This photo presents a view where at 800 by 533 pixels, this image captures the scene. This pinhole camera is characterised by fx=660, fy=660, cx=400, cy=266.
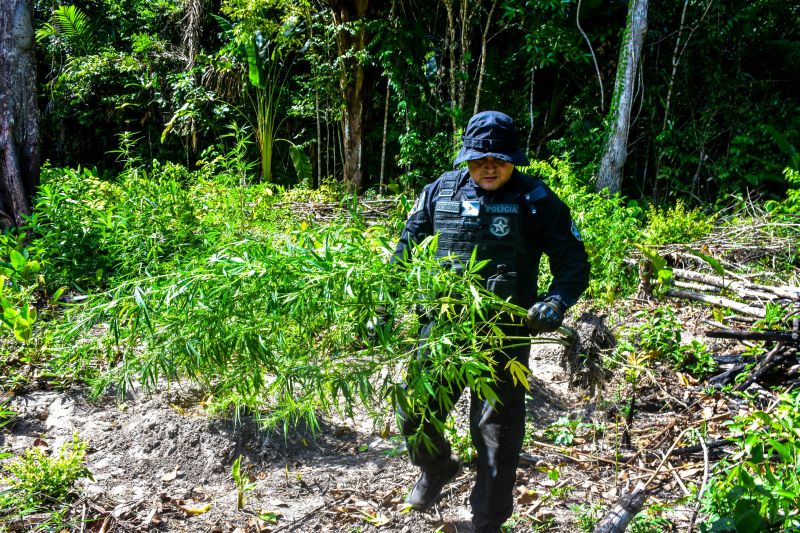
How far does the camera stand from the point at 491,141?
2.78m

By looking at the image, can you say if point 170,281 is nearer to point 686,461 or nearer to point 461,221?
point 461,221

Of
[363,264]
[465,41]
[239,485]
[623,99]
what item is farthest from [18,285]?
[623,99]

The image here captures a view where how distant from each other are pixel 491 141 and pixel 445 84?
23.1 ft

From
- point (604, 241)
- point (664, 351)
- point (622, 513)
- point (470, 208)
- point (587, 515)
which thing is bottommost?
point (587, 515)

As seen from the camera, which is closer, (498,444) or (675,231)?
(498,444)

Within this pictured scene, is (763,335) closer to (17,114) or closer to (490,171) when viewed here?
(490,171)

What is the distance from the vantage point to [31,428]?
146 inches

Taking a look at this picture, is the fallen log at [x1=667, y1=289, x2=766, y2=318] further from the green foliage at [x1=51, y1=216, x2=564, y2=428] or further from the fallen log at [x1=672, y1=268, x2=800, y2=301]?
the green foliage at [x1=51, y1=216, x2=564, y2=428]

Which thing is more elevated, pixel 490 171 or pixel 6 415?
pixel 490 171

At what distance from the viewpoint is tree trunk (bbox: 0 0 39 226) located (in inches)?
245

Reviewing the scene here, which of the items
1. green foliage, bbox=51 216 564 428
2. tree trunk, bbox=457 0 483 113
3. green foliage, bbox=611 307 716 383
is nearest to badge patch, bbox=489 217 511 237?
green foliage, bbox=51 216 564 428

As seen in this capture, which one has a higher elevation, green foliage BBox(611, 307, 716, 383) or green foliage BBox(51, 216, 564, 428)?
green foliage BBox(51, 216, 564, 428)

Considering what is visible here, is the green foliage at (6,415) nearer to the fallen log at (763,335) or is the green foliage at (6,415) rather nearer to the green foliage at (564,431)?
the green foliage at (564,431)

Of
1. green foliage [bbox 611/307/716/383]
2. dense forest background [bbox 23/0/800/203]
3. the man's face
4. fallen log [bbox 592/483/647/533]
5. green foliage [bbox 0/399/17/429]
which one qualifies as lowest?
fallen log [bbox 592/483/647/533]
